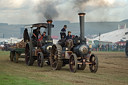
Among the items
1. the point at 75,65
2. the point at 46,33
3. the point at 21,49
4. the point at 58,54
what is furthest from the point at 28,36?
the point at 75,65

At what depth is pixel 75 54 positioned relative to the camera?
14695 mm

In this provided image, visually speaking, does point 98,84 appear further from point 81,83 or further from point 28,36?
point 28,36

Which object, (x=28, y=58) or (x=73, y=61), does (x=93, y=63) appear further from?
(x=28, y=58)

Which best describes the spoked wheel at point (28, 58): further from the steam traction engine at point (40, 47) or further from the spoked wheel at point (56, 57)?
the spoked wheel at point (56, 57)

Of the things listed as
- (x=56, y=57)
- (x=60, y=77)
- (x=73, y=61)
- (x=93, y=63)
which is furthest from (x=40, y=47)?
(x=60, y=77)

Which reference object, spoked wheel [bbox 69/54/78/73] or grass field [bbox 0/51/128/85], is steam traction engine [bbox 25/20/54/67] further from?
spoked wheel [bbox 69/54/78/73]

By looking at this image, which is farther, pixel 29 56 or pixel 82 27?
pixel 29 56

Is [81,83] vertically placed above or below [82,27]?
below

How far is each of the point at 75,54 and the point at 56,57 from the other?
5.35 feet

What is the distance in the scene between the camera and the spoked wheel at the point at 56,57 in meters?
15.6

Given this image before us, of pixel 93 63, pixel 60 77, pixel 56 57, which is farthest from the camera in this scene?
pixel 56 57

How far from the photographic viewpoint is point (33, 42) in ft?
63.4

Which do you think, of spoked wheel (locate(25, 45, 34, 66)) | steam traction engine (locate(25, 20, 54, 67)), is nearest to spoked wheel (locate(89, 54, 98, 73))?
steam traction engine (locate(25, 20, 54, 67))

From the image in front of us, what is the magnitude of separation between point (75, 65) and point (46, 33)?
5.18m
